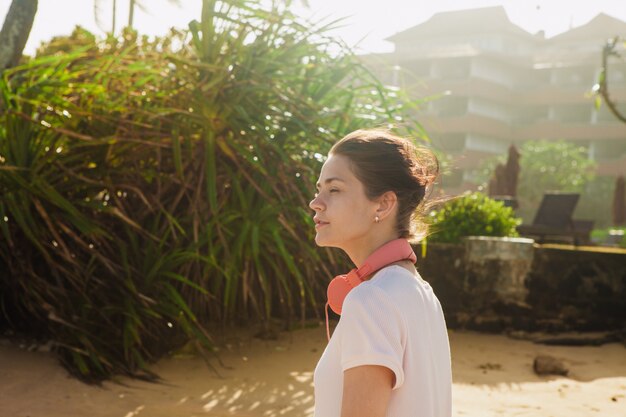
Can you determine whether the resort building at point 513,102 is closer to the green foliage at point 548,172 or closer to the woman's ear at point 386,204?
the green foliage at point 548,172

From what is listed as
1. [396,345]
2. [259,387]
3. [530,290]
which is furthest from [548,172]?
[396,345]

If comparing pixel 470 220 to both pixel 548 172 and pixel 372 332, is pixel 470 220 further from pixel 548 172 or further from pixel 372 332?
pixel 548 172

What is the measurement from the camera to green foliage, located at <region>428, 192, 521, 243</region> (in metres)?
7.80

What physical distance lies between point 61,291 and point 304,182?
164cm

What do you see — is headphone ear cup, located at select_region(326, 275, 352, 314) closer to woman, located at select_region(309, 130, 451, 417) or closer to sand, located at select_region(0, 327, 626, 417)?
woman, located at select_region(309, 130, 451, 417)

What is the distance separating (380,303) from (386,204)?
314mm

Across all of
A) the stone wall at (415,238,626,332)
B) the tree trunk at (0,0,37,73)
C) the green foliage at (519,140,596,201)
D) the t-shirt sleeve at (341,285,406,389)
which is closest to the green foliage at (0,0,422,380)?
Result: the tree trunk at (0,0,37,73)

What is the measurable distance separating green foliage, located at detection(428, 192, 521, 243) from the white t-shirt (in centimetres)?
594

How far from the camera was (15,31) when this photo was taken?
5977 millimetres

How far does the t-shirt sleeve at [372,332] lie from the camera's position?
5.18 ft

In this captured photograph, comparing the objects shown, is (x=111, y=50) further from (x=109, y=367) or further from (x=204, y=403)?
(x=204, y=403)

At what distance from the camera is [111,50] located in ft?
20.9

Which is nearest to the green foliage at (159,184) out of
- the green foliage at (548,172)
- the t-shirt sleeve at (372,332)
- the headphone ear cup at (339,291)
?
the headphone ear cup at (339,291)

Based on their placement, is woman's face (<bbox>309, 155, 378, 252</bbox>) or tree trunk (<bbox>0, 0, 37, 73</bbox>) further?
tree trunk (<bbox>0, 0, 37, 73</bbox>)
